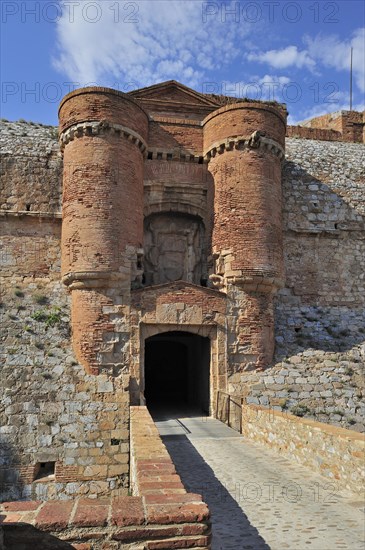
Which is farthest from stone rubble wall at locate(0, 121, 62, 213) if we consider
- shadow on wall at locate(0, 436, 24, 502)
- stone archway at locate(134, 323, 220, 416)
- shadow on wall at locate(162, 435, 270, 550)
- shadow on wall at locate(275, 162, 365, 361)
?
shadow on wall at locate(162, 435, 270, 550)

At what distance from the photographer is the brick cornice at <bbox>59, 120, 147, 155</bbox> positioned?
1465 centimetres

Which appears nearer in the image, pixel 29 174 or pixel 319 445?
pixel 319 445

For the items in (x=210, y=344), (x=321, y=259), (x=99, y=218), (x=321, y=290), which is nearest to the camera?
(x=99, y=218)

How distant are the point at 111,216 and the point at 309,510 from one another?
398 inches

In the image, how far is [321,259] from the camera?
18.4m

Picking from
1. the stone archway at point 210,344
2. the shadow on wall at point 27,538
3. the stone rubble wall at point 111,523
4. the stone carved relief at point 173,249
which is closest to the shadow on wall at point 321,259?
the stone archway at point 210,344

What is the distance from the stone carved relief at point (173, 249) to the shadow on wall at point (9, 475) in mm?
6952

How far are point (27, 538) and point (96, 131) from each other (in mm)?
12907

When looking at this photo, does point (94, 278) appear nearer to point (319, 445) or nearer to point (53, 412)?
point (53, 412)

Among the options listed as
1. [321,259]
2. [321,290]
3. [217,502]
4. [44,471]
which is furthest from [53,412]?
[321,259]

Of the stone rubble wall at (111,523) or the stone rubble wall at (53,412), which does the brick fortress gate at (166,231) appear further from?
the stone rubble wall at (111,523)

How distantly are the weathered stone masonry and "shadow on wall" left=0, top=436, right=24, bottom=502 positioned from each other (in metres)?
0.04

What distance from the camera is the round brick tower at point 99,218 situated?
46.4 ft

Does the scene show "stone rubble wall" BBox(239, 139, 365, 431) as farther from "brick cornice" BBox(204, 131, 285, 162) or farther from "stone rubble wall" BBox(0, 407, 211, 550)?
"stone rubble wall" BBox(0, 407, 211, 550)
